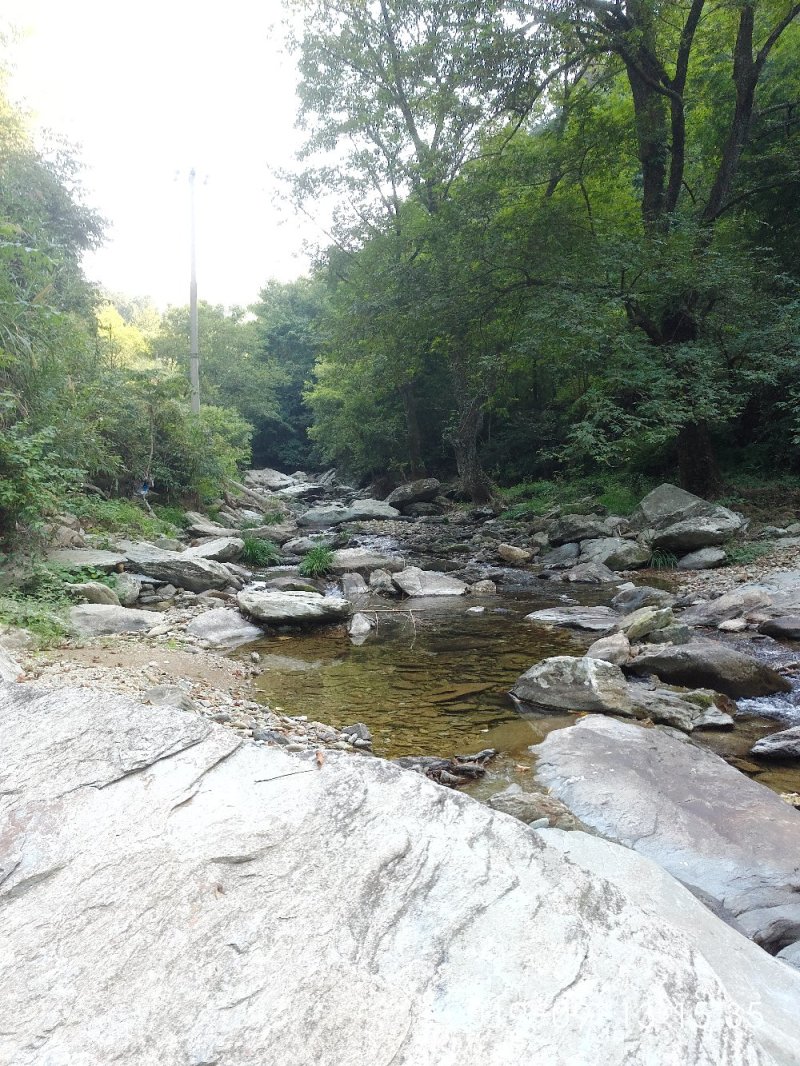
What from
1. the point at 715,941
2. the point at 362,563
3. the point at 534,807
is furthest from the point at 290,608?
the point at 715,941

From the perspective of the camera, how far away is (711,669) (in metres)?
5.32

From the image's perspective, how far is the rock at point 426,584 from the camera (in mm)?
9758

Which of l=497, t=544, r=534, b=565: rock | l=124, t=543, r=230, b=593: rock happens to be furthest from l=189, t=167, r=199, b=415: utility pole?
l=497, t=544, r=534, b=565: rock

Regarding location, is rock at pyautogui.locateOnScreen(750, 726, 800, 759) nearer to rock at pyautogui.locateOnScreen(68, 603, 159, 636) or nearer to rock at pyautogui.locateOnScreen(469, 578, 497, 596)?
rock at pyautogui.locateOnScreen(469, 578, 497, 596)

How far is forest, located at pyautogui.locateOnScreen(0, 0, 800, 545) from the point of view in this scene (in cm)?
1060

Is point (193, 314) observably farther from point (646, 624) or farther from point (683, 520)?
point (646, 624)

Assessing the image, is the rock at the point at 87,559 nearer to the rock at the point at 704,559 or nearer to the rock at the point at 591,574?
the rock at the point at 591,574

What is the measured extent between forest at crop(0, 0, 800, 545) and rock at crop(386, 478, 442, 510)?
2.46 metres

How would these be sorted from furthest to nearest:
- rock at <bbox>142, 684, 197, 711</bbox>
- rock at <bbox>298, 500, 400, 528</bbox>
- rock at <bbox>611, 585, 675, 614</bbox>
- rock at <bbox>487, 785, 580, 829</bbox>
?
rock at <bbox>298, 500, 400, 528</bbox>, rock at <bbox>611, 585, 675, 614</bbox>, rock at <bbox>142, 684, 197, 711</bbox>, rock at <bbox>487, 785, 580, 829</bbox>

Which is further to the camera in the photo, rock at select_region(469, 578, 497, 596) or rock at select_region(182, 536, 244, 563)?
rock at select_region(182, 536, 244, 563)

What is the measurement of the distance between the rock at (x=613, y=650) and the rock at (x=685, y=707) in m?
0.66

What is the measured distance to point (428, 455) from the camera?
82.1ft

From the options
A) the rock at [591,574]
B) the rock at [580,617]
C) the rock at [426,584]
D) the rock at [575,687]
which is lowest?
the rock at [591,574]

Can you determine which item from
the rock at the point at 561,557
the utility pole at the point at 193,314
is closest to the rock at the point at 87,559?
the rock at the point at 561,557
